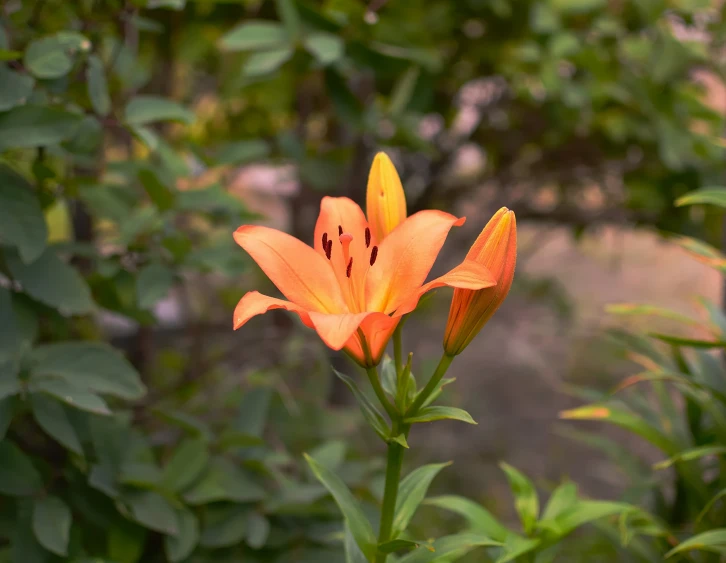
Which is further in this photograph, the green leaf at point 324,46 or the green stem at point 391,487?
the green leaf at point 324,46

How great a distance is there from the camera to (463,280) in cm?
→ 43

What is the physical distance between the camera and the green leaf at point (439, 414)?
461 millimetres

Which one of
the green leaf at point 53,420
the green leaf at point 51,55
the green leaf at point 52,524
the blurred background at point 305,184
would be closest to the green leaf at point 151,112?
the blurred background at point 305,184

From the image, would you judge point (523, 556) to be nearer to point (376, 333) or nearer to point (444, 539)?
point (444, 539)

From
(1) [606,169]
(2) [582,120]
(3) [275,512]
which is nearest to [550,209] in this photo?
(1) [606,169]

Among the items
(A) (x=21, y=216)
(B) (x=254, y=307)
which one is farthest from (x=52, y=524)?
(B) (x=254, y=307)

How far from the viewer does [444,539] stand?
1.82ft

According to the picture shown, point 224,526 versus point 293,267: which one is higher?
point 293,267

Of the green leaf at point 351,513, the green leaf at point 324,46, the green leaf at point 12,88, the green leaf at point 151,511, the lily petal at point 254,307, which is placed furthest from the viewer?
the green leaf at point 324,46

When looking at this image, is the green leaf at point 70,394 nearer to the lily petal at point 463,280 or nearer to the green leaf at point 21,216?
the green leaf at point 21,216

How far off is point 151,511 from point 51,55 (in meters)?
0.53

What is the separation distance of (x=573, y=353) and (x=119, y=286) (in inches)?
71.5

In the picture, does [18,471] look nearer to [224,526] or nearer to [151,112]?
[224,526]

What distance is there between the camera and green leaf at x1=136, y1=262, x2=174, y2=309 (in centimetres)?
79
